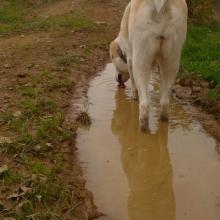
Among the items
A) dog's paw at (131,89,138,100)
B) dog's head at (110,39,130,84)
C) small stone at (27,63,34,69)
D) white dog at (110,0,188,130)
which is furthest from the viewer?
small stone at (27,63,34,69)

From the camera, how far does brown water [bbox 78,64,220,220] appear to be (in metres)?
4.84

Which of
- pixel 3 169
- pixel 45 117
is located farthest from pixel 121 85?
pixel 3 169

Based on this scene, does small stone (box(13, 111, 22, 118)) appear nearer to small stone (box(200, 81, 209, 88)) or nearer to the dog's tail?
the dog's tail

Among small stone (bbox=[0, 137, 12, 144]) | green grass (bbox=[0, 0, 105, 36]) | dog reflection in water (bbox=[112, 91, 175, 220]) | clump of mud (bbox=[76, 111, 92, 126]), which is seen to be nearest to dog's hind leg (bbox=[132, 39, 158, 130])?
dog reflection in water (bbox=[112, 91, 175, 220])

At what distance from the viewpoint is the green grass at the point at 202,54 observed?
353 inches

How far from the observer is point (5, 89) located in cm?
757

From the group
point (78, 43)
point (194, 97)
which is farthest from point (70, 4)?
point (194, 97)

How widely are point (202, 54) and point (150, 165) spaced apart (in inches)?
198

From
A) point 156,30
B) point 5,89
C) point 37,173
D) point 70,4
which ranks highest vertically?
point 156,30

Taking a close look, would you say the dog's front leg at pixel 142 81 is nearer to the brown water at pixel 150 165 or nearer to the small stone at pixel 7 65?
the brown water at pixel 150 165

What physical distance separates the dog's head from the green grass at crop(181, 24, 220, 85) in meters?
1.12

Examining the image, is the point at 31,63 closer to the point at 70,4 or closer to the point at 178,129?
the point at 178,129

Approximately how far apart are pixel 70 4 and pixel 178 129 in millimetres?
10182

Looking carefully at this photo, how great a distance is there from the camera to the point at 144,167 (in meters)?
5.84
